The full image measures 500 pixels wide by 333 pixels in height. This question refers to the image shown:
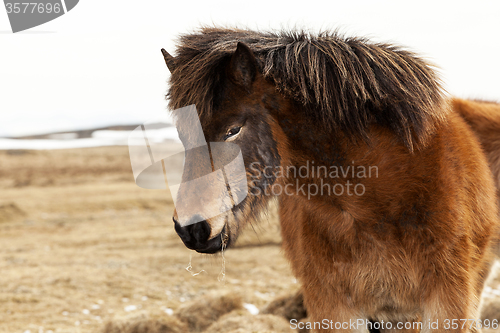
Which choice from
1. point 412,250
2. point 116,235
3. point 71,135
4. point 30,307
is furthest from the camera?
point 71,135

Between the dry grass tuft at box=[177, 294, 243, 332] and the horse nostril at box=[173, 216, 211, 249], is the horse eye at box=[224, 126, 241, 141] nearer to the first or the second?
the horse nostril at box=[173, 216, 211, 249]

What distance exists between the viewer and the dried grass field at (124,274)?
3684 millimetres

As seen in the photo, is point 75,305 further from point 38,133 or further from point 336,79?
point 38,133

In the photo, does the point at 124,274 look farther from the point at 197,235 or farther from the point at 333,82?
the point at 333,82

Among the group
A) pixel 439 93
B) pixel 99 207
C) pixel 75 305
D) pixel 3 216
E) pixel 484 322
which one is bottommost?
pixel 99 207

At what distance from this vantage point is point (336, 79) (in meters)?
1.87

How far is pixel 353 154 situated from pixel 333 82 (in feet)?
1.24

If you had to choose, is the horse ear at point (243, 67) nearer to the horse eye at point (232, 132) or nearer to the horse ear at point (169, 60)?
the horse eye at point (232, 132)

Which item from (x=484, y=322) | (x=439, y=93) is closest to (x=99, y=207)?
(x=484, y=322)

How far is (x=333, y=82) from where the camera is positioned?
1.87 meters

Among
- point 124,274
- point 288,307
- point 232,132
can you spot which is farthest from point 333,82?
point 124,274

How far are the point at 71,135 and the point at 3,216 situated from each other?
1675 cm

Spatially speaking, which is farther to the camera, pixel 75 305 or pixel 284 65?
pixel 75 305

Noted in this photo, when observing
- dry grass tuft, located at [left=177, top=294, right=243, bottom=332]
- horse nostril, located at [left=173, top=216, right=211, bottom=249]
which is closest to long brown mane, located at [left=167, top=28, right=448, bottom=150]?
horse nostril, located at [left=173, top=216, right=211, bottom=249]
